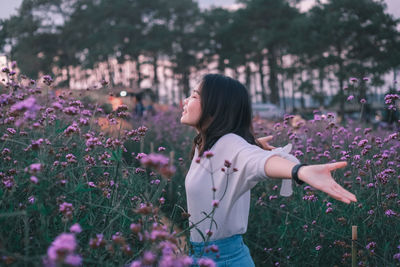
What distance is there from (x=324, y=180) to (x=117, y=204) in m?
0.91

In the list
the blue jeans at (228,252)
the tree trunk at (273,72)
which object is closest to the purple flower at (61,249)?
the blue jeans at (228,252)

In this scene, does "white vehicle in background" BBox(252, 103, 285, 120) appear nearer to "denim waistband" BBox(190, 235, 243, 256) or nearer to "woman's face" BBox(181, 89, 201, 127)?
"woman's face" BBox(181, 89, 201, 127)

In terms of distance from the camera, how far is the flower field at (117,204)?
4.31 ft

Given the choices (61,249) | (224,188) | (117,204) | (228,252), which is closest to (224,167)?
(224,188)

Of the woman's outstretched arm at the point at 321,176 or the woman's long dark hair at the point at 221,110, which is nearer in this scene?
the woman's outstretched arm at the point at 321,176

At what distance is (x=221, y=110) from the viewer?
7.31 ft

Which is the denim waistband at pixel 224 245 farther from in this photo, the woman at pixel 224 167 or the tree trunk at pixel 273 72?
the tree trunk at pixel 273 72

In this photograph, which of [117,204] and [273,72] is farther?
[273,72]

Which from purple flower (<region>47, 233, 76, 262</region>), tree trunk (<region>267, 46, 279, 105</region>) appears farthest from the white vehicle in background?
tree trunk (<region>267, 46, 279, 105</region>)

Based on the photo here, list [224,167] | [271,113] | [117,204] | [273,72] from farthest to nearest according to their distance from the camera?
[273,72] < [271,113] < [224,167] < [117,204]

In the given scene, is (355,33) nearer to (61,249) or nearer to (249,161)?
(249,161)

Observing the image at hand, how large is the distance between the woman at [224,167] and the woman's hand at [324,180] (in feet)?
0.23

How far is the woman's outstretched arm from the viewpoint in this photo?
1400 mm

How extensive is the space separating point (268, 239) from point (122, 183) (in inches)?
77.6
